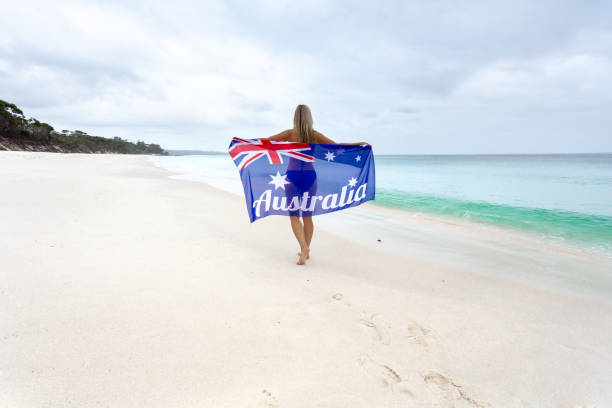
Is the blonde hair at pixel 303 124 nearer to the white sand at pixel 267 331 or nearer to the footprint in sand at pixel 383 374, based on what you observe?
the white sand at pixel 267 331

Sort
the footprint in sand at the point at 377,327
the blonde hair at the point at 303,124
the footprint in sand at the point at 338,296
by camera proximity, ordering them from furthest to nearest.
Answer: the blonde hair at the point at 303,124, the footprint in sand at the point at 338,296, the footprint in sand at the point at 377,327

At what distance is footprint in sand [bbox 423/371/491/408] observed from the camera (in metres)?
1.69

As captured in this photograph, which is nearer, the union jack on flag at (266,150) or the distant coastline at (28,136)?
the union jack on flag at (266,150)

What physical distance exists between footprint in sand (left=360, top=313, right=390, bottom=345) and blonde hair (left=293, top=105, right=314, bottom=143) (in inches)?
101

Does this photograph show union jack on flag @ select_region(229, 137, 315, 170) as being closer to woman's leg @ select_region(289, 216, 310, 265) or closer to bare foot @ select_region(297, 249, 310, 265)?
woman's leg @ select_region(289, 216, 310, 265)

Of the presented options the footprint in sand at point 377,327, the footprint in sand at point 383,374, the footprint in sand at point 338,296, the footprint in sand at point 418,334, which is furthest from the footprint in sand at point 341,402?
the footprint in sand at point 338,296

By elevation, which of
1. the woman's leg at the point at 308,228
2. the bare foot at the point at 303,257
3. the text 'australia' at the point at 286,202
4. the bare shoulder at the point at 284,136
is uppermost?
the bare shoulder at the point at 284,136

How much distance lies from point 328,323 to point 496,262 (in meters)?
3.84

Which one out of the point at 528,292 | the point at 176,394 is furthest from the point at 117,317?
the point at 528,292

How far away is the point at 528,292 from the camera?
3484 millimetres

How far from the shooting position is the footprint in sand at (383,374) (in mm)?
1736

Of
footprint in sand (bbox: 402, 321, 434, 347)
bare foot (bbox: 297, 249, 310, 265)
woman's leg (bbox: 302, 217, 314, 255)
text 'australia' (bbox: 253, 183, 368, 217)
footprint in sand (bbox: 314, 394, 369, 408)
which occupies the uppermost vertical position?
text 'australia' (bbox: 253, 183, 368, 217)

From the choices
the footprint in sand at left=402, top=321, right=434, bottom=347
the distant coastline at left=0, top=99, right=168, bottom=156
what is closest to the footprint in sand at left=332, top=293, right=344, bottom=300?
the footprint in sand at left=402, top=321, right=434, bottom=347

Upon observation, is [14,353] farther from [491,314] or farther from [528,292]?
[528,292]
